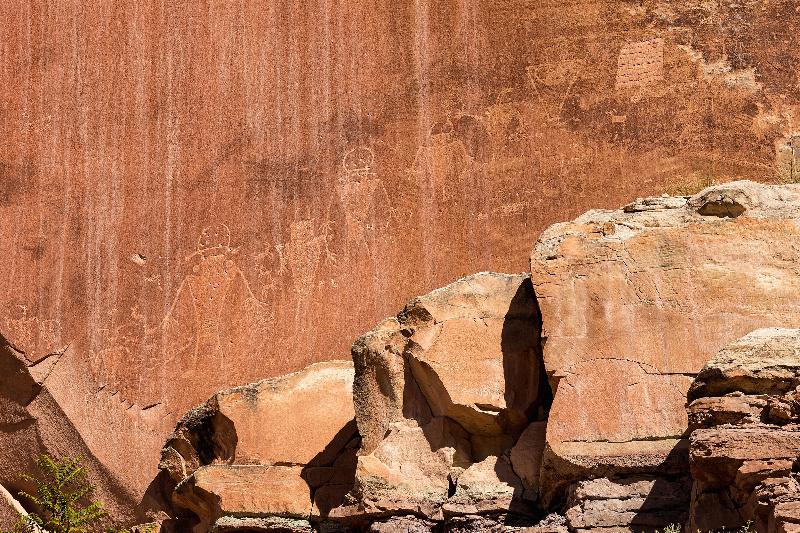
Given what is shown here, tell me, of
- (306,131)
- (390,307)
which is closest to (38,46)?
(306,131)

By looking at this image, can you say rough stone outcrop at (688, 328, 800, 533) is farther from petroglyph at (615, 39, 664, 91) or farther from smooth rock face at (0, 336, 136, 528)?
smooth rock face at (0, 336, 136, 528)

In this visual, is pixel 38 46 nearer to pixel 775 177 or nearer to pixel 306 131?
pixel 306 131

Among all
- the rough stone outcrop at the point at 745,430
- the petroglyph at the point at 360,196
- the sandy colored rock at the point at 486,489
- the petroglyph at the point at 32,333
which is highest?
the petroglyph at the point at 360,196

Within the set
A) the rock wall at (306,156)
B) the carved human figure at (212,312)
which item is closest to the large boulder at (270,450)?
the rock wall at (306,156)

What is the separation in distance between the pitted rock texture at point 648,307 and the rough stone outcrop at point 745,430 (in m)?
1.07

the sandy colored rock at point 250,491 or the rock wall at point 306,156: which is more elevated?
the rock wall at point 306,156

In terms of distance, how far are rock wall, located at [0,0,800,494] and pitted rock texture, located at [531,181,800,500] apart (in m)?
3.55

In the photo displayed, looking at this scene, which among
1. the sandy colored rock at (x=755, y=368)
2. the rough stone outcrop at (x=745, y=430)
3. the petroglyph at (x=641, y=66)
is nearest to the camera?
the rough stone outcrop at (x=745, y=430)

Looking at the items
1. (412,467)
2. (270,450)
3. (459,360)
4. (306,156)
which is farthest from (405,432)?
(306,156)

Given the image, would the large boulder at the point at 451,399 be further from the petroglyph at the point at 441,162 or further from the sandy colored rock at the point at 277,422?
the petroglyph at the point at 441,162

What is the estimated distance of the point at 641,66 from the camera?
632 inches

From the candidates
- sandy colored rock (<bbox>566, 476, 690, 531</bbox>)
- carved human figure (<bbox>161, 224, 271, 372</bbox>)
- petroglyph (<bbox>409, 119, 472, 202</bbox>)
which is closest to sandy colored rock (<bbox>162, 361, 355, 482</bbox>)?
carved human figure (<bbox>161, 224, 271, 372</bbox>)

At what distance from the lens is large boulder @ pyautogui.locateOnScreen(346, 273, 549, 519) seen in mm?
11938

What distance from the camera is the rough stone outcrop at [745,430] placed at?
31.4 ft
